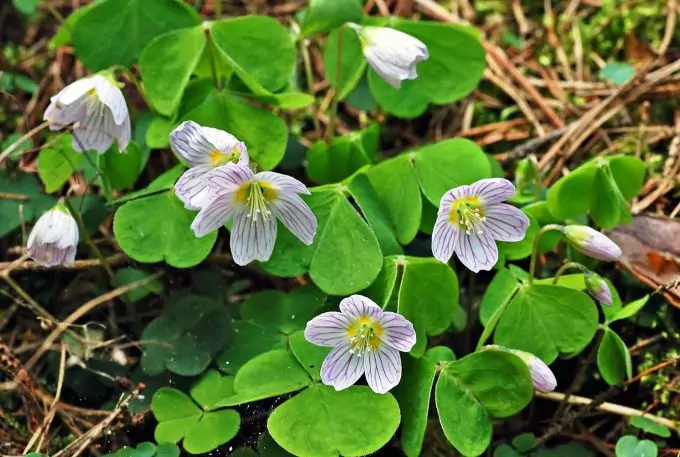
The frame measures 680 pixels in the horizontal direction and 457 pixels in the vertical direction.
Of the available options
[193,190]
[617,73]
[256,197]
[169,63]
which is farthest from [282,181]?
[617,73]

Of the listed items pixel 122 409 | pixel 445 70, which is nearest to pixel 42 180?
pixel 122 409

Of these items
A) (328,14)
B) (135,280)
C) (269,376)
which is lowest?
(135,280)

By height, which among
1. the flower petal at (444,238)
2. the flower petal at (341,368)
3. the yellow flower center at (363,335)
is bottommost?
the flower petal at (341,368)

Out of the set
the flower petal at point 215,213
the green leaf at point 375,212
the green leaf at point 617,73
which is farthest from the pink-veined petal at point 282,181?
the green leaf at point 617,73

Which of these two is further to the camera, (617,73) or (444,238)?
(617,73)

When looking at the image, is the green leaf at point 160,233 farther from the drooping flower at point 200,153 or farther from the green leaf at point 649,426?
the green leaf at point 649,426

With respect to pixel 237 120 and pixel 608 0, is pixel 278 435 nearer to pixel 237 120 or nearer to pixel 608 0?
pixel 237 120

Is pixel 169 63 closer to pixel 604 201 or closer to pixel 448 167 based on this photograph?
pixel 448 167
